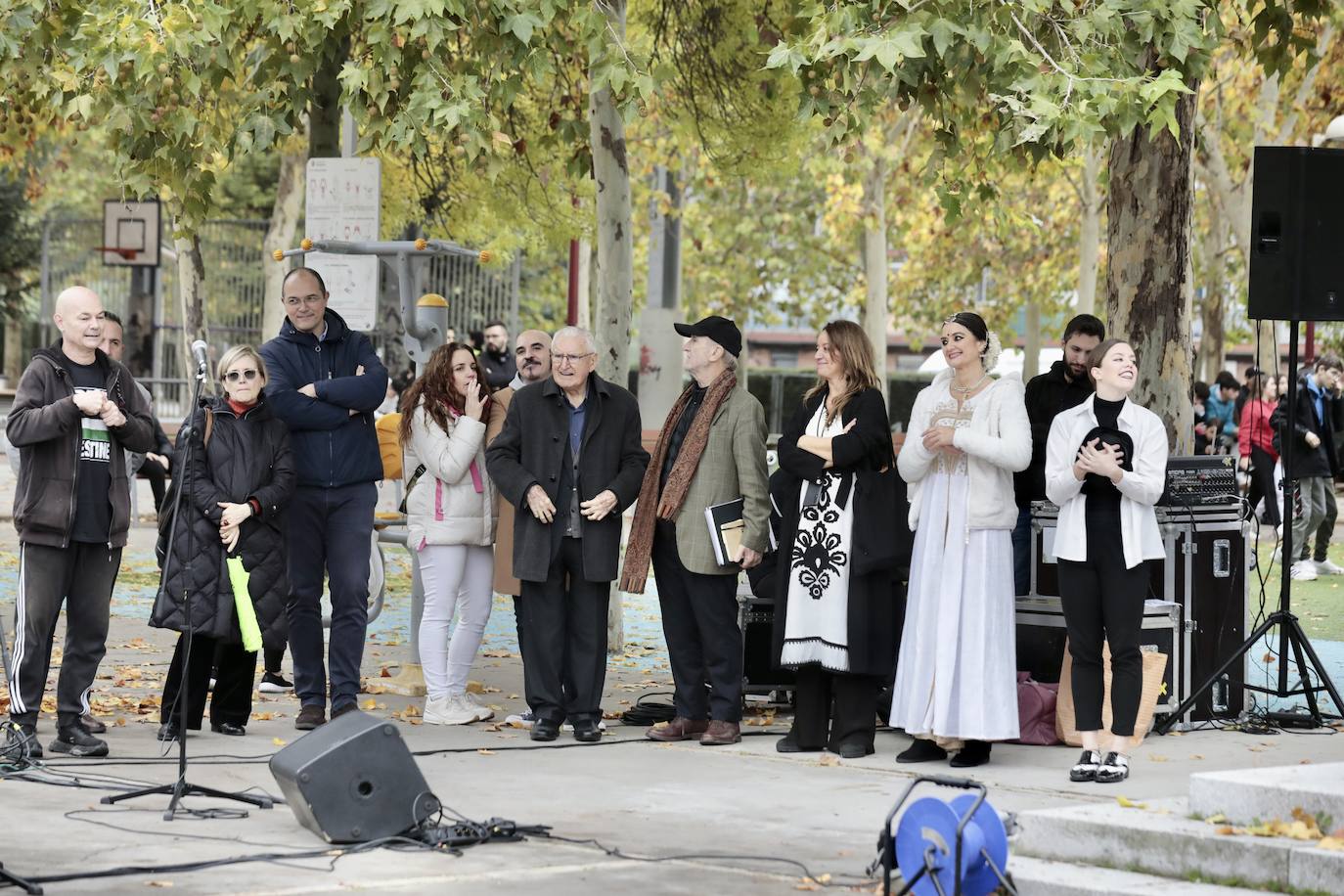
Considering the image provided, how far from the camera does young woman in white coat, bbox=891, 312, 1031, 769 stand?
9.00m

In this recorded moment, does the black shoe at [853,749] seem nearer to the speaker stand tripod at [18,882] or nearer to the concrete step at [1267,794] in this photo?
the concrete step at [1267,794]

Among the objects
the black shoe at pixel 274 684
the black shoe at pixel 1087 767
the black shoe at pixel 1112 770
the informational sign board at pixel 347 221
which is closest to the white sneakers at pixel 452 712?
the black shoe at pixel 274 684

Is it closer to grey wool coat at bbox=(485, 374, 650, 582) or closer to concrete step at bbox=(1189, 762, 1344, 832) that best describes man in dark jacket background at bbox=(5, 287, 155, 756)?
grey wool coat at bbox=(485, 374, 650, 582)

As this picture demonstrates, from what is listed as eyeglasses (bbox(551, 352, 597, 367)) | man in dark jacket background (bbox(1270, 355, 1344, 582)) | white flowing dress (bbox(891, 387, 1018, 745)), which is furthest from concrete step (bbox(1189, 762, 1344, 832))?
man in dark jacket background (bbox(1270, 355, 1344, 582))

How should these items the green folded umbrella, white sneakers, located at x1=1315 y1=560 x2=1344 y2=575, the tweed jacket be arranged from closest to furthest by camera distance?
the green folded umbrella → the tweed jacket → white sneakers, located at x1=1315 y1=560 x2=1344 y2=575

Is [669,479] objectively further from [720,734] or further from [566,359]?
[720,734]

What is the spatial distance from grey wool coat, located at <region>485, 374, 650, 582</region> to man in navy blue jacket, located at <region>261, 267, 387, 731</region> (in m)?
0.66

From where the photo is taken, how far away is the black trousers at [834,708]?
30.9 feet

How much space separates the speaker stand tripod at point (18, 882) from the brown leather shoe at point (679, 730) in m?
3.97

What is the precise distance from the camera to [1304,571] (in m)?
18.8

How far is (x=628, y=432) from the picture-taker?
9875 mm

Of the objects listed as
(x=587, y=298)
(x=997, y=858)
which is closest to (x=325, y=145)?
(x=997, y=858)

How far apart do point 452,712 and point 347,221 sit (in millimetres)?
3458

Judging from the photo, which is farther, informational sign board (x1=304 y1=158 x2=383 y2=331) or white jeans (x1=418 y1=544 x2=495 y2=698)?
informational sign board (x1=304 y1=158 x2=383 y2=331)
